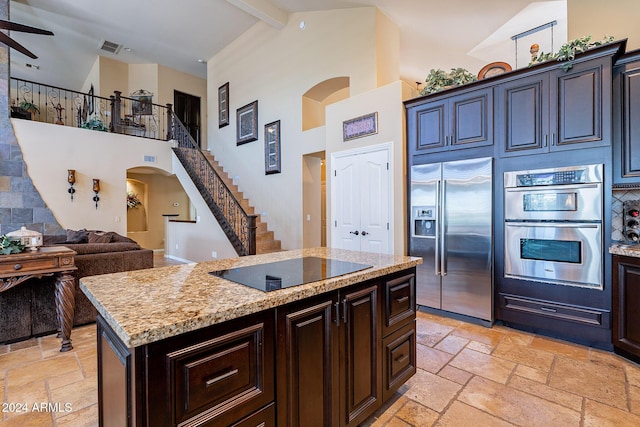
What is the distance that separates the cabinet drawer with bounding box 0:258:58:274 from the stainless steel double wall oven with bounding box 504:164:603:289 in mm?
4569

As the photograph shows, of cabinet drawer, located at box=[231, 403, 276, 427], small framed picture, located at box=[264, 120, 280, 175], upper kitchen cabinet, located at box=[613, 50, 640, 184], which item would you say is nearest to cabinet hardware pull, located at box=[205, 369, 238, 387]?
cabinet drawer, located at box=[231, 403, 276, 427]

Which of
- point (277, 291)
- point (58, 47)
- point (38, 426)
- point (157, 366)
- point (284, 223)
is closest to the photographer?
point (157, 366)

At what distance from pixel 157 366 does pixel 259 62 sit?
24.3 feet

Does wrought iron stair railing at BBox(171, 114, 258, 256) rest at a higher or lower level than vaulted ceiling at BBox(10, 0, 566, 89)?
lower

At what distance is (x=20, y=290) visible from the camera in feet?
9.96

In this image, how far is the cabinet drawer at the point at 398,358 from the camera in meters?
1.92

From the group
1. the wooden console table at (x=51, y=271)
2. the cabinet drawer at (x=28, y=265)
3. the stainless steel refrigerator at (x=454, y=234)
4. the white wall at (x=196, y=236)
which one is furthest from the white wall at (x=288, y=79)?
the cabinet drawer at (x=28, y=265)

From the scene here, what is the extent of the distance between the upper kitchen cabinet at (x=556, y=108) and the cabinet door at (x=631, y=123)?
169 mm

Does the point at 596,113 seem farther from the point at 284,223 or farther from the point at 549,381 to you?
the point at 284,223

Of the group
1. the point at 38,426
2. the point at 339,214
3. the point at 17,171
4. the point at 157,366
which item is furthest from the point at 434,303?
the point at 17,171

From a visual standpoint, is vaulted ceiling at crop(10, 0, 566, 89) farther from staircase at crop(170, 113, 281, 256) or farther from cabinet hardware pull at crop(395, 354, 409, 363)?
cabinet hardware pull at crop(395, 354, 409, 363)

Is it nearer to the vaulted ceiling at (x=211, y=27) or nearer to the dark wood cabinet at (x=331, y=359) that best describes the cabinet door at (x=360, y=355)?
the dark wood cabinet at (x=331, y=359)

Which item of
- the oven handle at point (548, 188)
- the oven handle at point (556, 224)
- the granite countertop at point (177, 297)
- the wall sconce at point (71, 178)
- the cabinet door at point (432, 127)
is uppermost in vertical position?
the cabinet door at point (432, 127)

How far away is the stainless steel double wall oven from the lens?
2.80 metres
